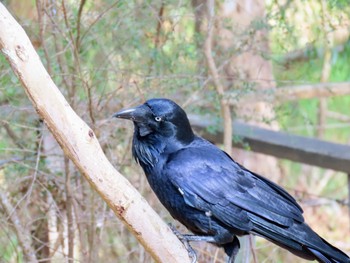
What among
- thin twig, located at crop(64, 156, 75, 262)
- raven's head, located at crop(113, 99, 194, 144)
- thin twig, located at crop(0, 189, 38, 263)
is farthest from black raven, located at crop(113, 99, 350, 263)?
thin twig, located at crop(0, 189, 38, 263)

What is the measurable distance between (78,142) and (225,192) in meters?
1.04

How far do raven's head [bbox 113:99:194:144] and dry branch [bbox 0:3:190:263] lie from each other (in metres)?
0.65

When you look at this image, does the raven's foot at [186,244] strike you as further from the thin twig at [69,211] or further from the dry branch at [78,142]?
the thin twig at [69,211]

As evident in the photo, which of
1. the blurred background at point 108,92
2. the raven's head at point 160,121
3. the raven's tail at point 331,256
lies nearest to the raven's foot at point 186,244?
the raven's head at point 160,121

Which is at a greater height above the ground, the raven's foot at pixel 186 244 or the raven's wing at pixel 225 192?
the raven's wing at pixel 225 192

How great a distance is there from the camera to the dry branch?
2650 mm

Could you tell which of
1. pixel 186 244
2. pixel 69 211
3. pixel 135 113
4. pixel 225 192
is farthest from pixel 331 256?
pixel 69 211

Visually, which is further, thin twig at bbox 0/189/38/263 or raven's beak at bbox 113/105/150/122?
thin twig at bbox 0/189/38/263

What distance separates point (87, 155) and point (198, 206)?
90 cm

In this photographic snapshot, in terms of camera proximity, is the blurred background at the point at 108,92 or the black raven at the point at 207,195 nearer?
the black raven at the point at 207,195

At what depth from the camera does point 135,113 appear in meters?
3.43

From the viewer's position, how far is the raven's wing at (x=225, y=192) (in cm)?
350

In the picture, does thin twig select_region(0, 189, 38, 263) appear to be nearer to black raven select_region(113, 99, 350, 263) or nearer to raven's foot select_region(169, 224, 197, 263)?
black raven select_region(113, 99, 350, 263)

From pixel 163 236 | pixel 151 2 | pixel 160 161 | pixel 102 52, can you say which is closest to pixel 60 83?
pixel 102 52
